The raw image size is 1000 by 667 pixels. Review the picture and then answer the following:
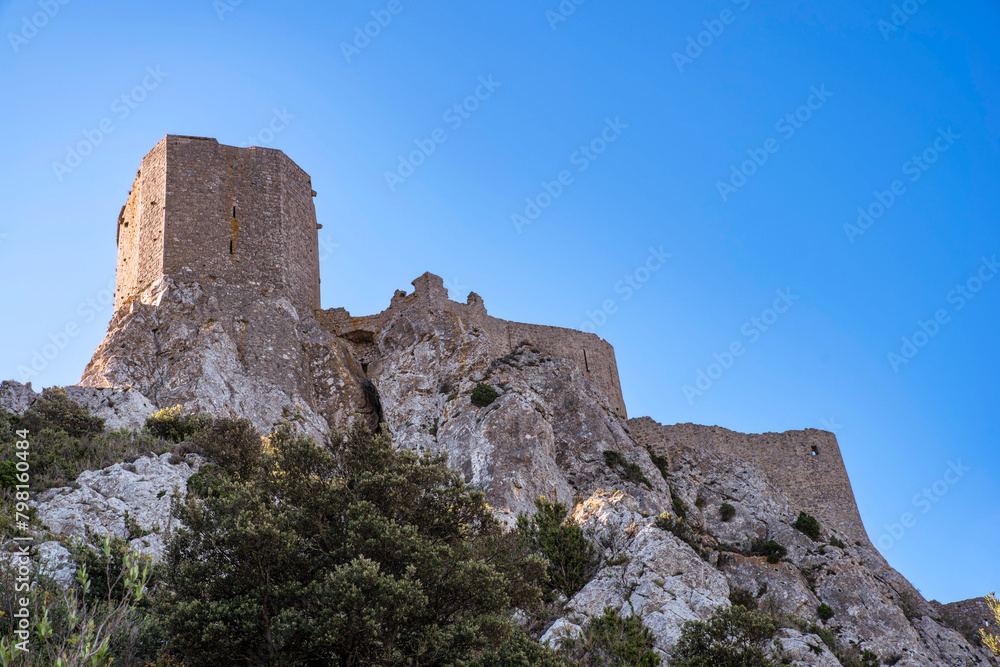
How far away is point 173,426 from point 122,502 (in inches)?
185

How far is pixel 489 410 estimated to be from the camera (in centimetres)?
2762

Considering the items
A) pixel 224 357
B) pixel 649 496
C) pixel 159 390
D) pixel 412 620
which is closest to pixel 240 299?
pixel 224 357

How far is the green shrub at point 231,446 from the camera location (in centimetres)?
2156

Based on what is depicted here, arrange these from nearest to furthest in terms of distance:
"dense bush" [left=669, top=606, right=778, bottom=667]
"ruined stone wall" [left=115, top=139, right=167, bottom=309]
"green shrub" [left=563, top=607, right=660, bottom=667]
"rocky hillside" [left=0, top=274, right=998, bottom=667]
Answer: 1. "dense bush" [left=669, top=606, right=778, bottom=667]
2. "green shrub" [left=563, top=607, right=660, bottom=667]
3. "rocky hillside" [left=0, top=274, right=998, bottom=667]
4. "ruined stone wall" [left=115, top=139, right=167, bottom=309]

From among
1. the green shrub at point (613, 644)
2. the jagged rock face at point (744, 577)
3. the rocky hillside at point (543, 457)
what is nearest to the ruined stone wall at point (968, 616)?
the rocky hillside at point (543, 457)

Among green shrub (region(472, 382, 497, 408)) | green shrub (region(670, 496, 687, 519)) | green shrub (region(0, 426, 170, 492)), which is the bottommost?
green shrub (region(0, 426, 170, 492))

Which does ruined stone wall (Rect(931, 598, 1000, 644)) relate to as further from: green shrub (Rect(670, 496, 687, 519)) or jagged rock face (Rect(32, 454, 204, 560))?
jagged rock face (Rect(32, 454, 204, 560))

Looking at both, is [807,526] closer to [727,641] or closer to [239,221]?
[727,641]

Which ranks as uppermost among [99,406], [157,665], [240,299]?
[240,299]

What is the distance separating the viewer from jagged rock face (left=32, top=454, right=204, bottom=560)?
1762cm

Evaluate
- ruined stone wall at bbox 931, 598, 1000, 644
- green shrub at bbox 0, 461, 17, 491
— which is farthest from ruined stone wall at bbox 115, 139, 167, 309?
ruined stone wall at bbox 931, 598, 1000, 644

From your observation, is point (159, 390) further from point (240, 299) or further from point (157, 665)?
point (157, 665)

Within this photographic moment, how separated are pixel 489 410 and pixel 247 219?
11588 millimetres

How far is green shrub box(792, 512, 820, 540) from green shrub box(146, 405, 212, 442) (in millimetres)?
19383
